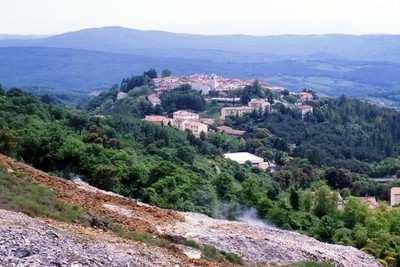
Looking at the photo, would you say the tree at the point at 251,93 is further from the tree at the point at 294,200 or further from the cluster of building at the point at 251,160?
the tree at the point at 294,200

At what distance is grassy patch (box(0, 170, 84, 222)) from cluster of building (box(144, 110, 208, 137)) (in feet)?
153

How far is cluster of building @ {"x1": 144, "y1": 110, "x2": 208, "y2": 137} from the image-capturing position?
66125mm

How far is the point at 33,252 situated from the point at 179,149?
109 ft

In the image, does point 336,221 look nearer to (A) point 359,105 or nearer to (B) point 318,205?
(B) point 318,205

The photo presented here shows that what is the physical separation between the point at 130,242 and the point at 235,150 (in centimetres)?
4960

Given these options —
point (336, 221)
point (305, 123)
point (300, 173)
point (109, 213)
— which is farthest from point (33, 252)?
point (305, 123)

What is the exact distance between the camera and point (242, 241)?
55.3 ft

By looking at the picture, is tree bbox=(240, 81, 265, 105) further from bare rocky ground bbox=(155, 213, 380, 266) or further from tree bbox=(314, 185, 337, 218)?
bare rocky ground bbox=(155, 213, 380, 266)

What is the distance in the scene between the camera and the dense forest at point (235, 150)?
25016 millimetres

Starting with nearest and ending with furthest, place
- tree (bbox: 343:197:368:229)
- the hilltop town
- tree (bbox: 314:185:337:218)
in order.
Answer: tree (bbox: 343:197:368:229)
tree (bbox: 314:185:337:218)
the hilltop town

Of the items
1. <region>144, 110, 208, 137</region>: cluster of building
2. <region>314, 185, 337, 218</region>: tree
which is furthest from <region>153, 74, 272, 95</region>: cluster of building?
<region>314, 185, 337, 218</region>: tree

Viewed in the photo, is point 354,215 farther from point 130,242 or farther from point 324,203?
point 130,242

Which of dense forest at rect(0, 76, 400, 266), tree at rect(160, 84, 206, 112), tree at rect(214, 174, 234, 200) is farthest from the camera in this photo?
tree at rect(160, 84, 206, 112)

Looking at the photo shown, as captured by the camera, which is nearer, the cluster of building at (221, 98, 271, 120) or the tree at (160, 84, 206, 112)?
the cluster of building at (221, 98, 271, 120)
